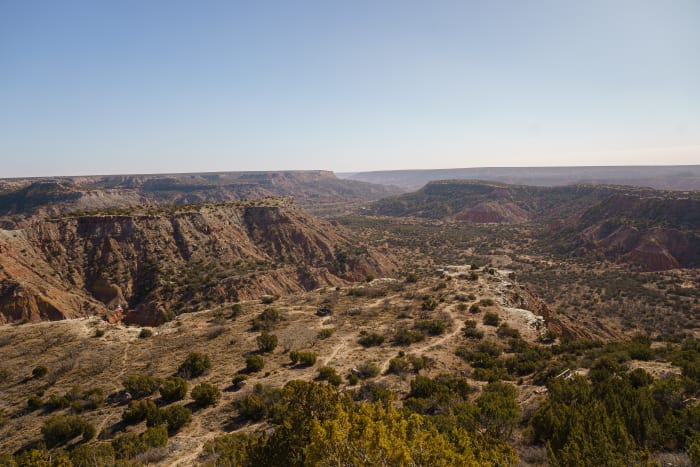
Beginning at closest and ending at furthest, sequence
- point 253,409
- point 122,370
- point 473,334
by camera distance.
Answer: point 253,409
point 122,370
point 473,334

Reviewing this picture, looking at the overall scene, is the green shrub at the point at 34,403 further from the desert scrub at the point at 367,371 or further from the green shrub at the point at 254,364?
the desert scrub at the point at 367,371

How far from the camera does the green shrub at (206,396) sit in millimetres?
18375

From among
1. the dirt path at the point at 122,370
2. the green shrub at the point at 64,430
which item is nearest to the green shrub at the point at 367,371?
the dirt path at the point at 122,370

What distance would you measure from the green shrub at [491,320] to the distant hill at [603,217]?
52330 mm

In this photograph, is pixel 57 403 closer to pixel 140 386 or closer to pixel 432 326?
pixel 140 386

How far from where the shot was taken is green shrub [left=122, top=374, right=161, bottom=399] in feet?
64.8

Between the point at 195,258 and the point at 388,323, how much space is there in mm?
37269

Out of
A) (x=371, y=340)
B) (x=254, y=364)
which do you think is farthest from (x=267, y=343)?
(x=371, y=340)

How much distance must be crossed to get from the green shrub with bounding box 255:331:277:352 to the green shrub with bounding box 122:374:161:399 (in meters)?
7.28

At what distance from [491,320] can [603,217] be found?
261 feet

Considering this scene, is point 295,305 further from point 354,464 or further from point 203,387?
point 354,464

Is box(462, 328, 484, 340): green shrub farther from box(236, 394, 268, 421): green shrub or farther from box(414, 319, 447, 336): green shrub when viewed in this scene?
box(236, 394, 268, 421): green shrub

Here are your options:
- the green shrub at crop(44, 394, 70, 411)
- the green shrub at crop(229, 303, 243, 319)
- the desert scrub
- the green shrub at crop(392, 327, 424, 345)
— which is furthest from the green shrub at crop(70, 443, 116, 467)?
the green shrub at crop(229, 303, 243, 319)

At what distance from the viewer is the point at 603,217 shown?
8831cm
